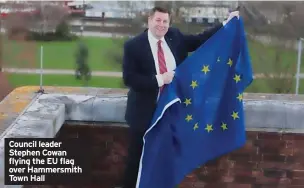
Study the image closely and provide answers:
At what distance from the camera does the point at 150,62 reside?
2.61m

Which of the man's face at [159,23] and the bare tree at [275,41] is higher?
the man's face at [159,23]

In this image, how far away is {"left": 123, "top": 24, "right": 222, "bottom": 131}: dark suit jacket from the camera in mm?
2562

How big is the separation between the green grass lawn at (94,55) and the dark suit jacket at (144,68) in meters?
12.7

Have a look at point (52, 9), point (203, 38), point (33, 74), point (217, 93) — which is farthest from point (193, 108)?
point (33, 74)

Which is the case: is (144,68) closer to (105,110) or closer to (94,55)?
(105,110)

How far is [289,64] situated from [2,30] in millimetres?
9639

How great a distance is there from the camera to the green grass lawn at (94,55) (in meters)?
15.6

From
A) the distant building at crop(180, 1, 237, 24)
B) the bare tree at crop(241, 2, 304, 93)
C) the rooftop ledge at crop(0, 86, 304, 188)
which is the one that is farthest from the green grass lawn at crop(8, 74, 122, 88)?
the rooftop ledge at crop(0, 86, 304, 188)

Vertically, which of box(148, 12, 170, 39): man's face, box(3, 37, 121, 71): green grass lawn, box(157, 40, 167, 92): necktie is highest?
box(148, 12, 170, 39): man's face

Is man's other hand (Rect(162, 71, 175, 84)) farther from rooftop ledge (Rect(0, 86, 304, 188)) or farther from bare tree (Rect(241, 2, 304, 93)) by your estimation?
bare tree (Rect(241, 2, 304, 93))

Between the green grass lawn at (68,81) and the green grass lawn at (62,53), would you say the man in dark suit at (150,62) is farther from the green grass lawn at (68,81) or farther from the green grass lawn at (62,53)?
the green grass lawn at (68,81)

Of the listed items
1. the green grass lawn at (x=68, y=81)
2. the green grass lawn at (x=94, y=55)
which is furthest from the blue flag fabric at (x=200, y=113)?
the green grass lawn at (x=68, y=81)

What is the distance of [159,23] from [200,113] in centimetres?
51

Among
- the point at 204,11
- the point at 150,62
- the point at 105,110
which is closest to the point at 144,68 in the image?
the point at 150,62
